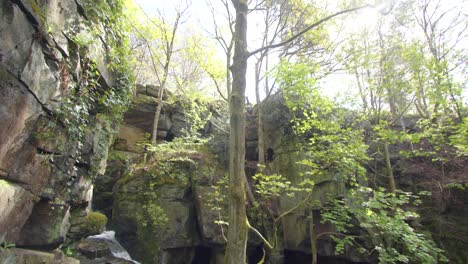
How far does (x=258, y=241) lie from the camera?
9.19 meters

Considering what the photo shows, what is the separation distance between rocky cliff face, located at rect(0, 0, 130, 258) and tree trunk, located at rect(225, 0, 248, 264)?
117 inches

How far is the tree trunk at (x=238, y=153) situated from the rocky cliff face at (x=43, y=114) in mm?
2976

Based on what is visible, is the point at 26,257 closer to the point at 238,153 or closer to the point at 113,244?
the point at 238,153

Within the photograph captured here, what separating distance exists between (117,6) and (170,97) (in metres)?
7.72

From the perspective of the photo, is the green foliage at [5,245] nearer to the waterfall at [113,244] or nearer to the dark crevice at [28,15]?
the dark crevice at [28,15]

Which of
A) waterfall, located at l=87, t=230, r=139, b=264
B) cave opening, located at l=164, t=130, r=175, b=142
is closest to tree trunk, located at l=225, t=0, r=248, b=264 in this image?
waterfall, located at l=87, t=230, r=139, b=264

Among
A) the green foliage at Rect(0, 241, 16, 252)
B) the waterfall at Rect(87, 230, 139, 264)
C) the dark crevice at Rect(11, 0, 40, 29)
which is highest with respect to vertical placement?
the dark crevice at Rect(11, 0, 40, 29)

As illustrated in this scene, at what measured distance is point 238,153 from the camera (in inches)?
167

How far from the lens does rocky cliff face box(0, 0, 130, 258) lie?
11.3 ft

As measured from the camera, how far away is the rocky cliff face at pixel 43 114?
345 centimetres

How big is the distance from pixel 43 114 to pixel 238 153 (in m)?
3.28

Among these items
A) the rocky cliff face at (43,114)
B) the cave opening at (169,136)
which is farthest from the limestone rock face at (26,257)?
the cave opening at (169,136)

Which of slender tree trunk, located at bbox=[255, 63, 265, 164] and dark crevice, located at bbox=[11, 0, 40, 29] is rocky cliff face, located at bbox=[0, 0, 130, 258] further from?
slender tree trunk, located at bbox=[255, 63, 265, 164]

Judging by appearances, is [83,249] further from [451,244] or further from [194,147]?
[451,244]
